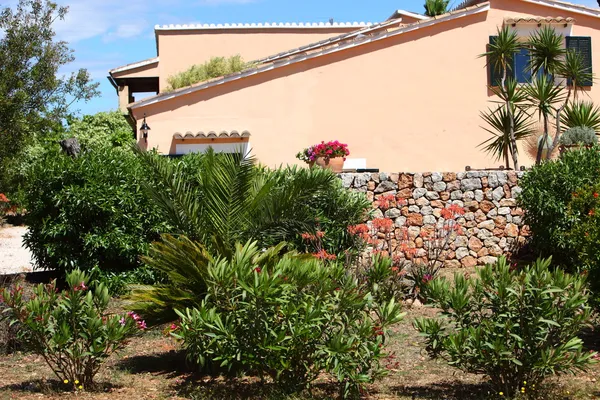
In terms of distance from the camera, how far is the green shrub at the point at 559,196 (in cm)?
1232

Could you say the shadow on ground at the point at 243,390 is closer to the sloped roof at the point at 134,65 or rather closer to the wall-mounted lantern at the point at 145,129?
the wall-mounted lantern at the point at 145,129

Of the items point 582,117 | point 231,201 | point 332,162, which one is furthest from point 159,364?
point 582,117

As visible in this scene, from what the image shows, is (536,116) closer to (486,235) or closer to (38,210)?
(486,235)

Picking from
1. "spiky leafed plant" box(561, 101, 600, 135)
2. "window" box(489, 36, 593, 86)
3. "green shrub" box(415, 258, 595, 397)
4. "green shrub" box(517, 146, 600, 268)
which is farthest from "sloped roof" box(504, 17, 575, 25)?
"green shrub" box(415, 258, 595, 397)

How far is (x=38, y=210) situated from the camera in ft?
37.9

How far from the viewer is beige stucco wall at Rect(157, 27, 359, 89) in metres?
29.6

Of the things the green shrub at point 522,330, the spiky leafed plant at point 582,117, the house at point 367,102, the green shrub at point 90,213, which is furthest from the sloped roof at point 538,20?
the green shrub at point 522,330

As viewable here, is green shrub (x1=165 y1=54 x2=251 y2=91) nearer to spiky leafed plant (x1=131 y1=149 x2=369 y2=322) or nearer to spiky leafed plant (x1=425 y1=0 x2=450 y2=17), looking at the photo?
spiky leafed plant (x1=425 y1=0 x2=450 y2=17)

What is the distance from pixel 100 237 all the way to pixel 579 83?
40.8ft

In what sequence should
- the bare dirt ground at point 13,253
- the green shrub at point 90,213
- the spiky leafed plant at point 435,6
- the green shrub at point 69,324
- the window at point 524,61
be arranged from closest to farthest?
the green shrub at point 69,324 < the green shrub at point 90,213 < the bare dirt ground at point 13,253 < the window at point 524,61 < the spiky leafed plant at point 435,6

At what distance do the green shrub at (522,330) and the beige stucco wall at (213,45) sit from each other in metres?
24.2

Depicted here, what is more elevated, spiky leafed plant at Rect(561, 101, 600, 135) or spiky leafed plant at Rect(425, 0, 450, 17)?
spiky leafed plant at Rect(425, 0, 450, 17)

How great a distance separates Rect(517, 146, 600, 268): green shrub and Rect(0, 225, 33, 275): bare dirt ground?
28.3ft

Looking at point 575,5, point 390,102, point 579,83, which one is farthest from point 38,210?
point 575,5
